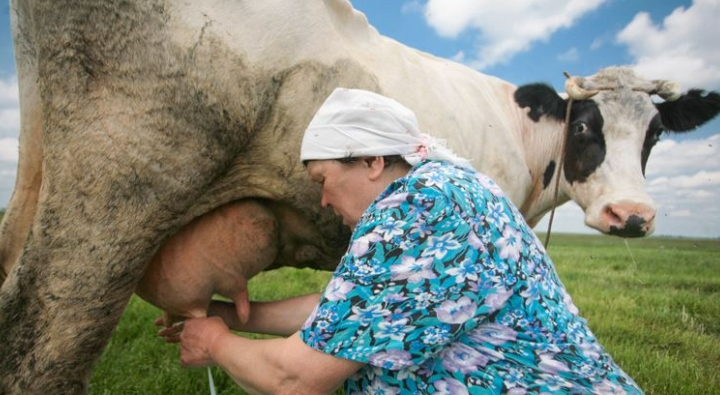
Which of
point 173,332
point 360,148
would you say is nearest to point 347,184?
point 360,148

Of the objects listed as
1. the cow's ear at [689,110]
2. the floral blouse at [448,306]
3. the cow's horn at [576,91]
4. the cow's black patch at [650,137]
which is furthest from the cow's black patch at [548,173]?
the floral blouse at [448,306]

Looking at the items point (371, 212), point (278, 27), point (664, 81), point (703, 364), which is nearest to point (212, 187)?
point (278, 27)

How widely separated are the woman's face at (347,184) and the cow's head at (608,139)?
2.98m

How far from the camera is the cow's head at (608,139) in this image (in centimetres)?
454

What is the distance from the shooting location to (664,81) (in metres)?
5.29

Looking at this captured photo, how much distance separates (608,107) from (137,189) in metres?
3.83

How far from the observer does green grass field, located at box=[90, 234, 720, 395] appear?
422 cm

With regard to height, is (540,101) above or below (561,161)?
above

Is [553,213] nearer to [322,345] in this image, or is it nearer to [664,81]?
[664,81]

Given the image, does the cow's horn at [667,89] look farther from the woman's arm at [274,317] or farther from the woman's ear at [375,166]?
the woman's ear at [375,166]

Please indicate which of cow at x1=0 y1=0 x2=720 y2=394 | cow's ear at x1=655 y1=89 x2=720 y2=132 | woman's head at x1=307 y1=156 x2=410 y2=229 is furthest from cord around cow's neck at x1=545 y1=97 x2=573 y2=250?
woman's head at x1=307 y1=156 x2=410 y2=229

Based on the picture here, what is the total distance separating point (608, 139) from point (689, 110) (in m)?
1.54

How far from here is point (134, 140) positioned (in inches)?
93.4

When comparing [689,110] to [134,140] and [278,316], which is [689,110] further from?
[134,140]
